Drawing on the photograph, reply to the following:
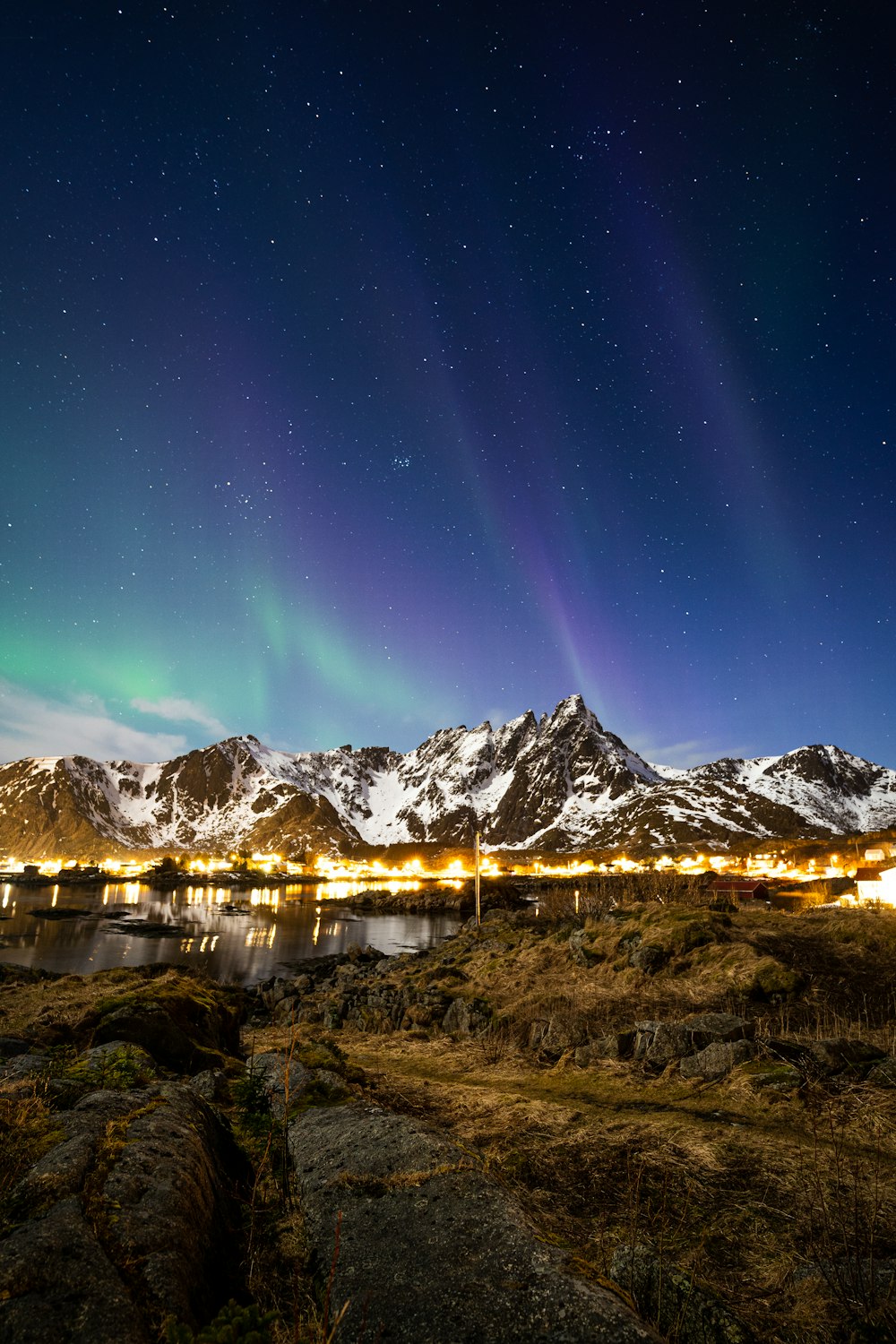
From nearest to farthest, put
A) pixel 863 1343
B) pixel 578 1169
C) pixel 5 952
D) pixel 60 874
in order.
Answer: pixel 863 1343, pixel 578 1169, pixel 5 952, pixel 60 874

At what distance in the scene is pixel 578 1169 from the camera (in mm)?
6410

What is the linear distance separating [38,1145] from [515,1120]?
6018mm

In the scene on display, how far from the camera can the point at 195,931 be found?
2507 inches

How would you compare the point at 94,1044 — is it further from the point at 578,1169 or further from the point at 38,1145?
the point at 578,1169

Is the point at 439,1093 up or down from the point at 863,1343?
down

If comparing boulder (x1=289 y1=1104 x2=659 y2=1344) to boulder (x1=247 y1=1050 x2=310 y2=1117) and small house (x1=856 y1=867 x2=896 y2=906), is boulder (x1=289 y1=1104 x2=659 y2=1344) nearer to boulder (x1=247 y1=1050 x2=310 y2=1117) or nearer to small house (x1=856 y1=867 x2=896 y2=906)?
boulder (x1=247 y1=1050 x2=310 y2=1117)

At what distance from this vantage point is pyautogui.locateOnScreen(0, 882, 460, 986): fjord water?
144 ft

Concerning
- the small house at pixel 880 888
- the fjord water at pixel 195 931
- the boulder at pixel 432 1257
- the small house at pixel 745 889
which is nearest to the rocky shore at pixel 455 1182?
the boulder at pixel 432 1257

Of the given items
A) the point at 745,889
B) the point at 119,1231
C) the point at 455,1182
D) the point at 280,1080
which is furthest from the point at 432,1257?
the point at 745,889

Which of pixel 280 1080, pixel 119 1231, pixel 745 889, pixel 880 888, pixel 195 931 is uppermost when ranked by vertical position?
pixel 119 1231

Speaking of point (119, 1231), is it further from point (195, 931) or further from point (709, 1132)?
point (195, 931)

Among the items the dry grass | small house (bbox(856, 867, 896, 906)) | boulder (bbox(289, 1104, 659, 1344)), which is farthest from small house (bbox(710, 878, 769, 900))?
boulder (bbox(289, 1104, 659, 1344))

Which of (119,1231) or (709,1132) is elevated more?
(119,1231)

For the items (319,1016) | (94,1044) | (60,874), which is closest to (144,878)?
(60,874)
